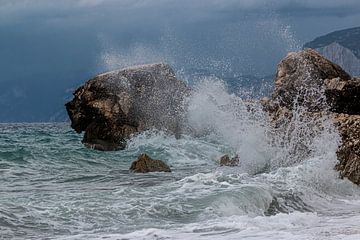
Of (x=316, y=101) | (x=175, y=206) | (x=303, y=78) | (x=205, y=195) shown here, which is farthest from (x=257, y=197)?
(x=303, y=78)

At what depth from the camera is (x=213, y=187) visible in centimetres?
1642

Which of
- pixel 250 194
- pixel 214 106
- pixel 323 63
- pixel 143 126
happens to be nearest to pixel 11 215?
pixel 250 194

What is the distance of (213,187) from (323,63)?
29.6ft

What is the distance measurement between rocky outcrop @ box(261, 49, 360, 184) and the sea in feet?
0.73

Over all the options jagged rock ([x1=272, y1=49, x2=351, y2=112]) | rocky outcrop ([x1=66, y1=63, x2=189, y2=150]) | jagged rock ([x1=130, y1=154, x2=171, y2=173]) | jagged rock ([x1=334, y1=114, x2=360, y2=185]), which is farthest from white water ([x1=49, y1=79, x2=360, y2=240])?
rocky outcrop ([x1=66, y1=63, x2=189, y2=150])

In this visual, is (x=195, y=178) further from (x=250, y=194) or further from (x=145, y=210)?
(x=145, y=210)

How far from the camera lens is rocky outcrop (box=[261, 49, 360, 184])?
683 inches

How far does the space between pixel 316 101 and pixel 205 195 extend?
703 cm

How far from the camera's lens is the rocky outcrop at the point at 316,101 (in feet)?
57.0

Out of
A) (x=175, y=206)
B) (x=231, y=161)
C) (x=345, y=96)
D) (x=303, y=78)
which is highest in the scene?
(x=303, y=78)

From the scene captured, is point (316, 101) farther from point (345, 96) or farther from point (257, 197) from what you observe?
point (257, 197)

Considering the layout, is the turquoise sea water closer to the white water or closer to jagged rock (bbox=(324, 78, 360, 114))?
the white water

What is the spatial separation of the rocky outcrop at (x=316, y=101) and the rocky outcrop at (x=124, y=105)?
536 inches

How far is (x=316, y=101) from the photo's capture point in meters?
20.5
